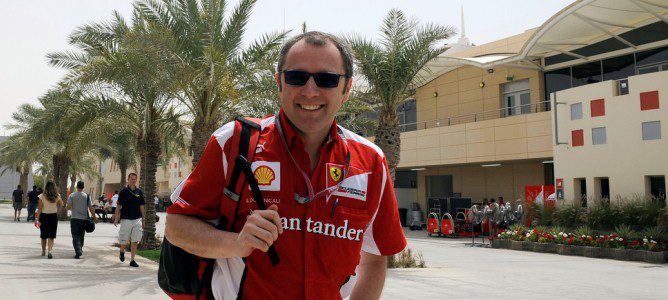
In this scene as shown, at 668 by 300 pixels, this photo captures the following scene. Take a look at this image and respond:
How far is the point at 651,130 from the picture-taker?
61.2 ft

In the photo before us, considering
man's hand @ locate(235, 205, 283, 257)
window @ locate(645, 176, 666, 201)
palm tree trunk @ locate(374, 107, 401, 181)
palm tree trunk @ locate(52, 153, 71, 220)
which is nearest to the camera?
man's hand @ locate(235, 205, 283, 257)

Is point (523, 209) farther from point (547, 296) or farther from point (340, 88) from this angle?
point (340, 88)

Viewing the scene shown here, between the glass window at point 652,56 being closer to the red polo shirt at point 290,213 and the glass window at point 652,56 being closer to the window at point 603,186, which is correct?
the window at point 603,186

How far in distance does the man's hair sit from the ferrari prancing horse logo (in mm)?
293

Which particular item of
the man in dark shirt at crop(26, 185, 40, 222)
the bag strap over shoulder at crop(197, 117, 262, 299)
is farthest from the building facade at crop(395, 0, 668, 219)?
the man in dark shirt at crop(26, 185, 40, 222)

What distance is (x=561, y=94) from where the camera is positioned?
21.7 metres

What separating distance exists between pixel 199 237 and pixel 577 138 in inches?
852

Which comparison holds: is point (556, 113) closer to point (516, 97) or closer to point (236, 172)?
point (516, 97)

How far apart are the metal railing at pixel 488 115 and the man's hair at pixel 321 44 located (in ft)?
86.5

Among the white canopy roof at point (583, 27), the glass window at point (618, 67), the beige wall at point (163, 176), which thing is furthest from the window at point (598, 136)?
the beige wall at point (163, 176)

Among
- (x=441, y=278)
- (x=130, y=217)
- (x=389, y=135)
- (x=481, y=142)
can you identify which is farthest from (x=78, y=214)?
(x=481, y=142)

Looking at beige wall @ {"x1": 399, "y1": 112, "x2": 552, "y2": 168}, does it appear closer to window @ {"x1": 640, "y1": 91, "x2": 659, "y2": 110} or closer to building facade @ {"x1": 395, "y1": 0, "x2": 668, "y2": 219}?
building facade @ {"x1": 395, "y1": 0, "x2": 668, "y2": 219}

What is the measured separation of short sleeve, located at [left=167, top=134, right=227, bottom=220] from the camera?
1.75 m

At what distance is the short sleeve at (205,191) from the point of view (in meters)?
1.75
